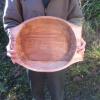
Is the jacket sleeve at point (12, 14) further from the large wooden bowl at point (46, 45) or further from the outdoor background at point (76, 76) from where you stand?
the outdoor background at point (76, 76)

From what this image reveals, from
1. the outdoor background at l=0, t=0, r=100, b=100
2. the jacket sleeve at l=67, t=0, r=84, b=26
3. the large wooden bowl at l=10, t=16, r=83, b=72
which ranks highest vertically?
the jacket sleeve at l=67, t=0, r=84, b=26

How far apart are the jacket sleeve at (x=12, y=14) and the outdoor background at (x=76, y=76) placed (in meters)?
1.29

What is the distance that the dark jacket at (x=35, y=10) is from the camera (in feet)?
8.60

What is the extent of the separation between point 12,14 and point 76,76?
156 centimetres

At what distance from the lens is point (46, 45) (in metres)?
2.77

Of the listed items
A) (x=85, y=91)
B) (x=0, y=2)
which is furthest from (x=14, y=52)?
(x=0, y=2)

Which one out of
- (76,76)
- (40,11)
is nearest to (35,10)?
(40,11)

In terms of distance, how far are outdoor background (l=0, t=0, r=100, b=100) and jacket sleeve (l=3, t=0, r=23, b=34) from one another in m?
1.29

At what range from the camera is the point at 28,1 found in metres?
2.62

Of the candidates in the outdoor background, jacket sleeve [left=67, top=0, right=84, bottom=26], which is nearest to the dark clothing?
jacket sleeve [left=67, top=0, right=84, bottom=26]

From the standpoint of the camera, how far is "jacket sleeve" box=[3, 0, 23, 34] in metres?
2.63

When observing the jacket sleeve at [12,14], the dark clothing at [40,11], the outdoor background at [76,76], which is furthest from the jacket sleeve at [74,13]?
the outdoor background at [76,76]

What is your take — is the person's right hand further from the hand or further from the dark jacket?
the hand

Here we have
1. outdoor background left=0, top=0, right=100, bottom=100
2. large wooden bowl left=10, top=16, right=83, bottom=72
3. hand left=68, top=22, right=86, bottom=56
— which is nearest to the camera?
hand left=68, top=22, right=86, bottom=56
